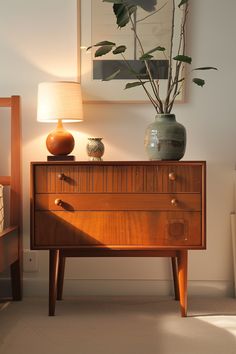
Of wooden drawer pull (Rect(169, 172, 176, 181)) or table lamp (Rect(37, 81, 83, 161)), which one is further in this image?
table lamp (Rect(37, 81, 83, 161))

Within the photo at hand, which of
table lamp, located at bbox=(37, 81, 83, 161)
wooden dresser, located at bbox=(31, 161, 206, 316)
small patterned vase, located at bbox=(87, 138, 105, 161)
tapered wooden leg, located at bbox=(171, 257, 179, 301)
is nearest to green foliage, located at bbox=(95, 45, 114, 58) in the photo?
table lamp, located at bbox=(37, 81, 83, 161)

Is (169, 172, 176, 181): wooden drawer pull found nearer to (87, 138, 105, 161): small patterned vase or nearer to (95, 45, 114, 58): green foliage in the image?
(87, 138, 105, 161): small patterned vase

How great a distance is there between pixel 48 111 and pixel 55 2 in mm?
587

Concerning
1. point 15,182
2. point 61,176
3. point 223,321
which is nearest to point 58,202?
point 61,176

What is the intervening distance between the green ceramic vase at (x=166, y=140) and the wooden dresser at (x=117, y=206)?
0.24 ft

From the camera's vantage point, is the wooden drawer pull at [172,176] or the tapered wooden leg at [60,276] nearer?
the wooden drawer pull at [172,176]

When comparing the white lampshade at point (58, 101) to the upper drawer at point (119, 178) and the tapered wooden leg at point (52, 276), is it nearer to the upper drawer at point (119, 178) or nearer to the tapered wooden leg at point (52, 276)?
the upper drawer at point (119, 178)

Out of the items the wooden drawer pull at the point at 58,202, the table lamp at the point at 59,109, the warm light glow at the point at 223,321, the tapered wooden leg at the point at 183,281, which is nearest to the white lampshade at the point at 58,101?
the table lamp at the point at 59,109

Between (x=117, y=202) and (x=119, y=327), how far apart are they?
1.63 ft

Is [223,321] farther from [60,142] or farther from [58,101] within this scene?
[58,101]

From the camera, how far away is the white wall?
2.43 meters

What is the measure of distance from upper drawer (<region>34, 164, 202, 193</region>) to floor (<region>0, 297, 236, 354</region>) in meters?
0.54

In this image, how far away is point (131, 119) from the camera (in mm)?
2461

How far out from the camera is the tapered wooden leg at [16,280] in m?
2.35
